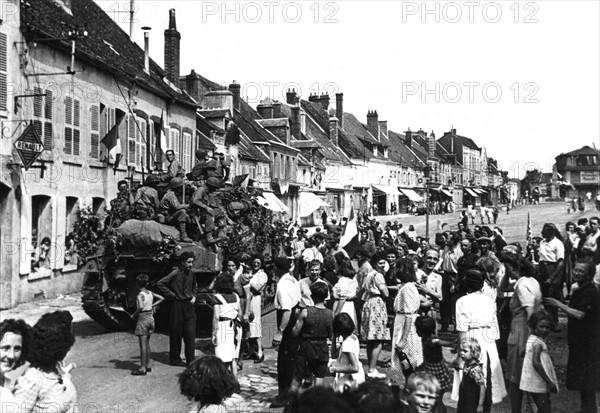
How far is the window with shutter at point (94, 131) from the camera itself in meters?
19.2

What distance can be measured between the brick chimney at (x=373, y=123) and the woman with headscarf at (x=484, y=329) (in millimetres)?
56067

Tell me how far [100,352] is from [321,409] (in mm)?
8603

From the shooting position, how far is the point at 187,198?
1356 centimetres

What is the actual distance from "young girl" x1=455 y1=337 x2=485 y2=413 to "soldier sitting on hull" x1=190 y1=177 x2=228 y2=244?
6992mm

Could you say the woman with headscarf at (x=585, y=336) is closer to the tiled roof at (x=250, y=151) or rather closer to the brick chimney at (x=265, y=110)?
the tiled roof at (x=250, y=151)

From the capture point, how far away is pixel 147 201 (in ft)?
42.3

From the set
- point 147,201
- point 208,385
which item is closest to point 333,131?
point 147,201

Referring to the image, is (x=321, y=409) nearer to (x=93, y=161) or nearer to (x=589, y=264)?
(x=589, y=264)

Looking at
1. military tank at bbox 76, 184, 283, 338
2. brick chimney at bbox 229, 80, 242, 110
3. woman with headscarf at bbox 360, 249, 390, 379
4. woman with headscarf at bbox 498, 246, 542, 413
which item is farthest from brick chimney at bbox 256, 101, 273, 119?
woman with headscarf at bbox 498, 246, 542, 413

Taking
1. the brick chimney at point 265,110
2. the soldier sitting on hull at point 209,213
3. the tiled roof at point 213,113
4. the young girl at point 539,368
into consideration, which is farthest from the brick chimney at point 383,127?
the young girl at point 539,368

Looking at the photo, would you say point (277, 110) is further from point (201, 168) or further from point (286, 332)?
point (286, 332)

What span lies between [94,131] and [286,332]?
13.4 metres

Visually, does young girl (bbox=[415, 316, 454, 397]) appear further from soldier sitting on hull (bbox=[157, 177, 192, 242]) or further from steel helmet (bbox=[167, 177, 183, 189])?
steel helmet (bbox=[167, 177, 183, 189])

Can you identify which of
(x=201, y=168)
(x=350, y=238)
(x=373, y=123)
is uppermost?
(x=373, y=123)
